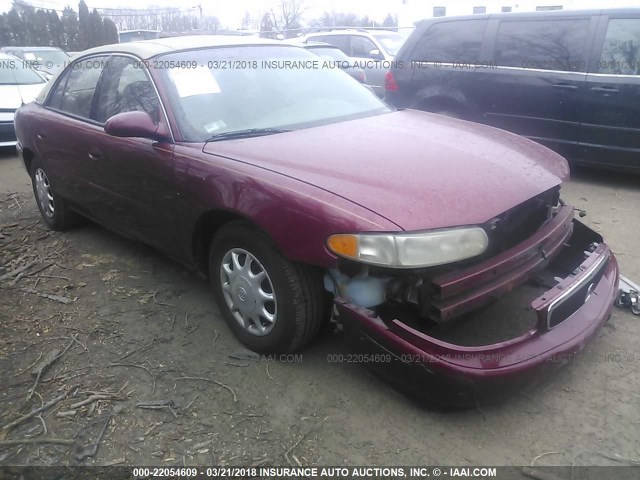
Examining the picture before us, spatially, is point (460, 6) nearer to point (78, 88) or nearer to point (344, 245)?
point (78, 88)

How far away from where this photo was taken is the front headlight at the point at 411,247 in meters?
2.09

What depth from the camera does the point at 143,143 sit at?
3.11m

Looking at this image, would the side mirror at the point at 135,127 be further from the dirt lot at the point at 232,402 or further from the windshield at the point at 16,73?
the windshield at the point at 16,73

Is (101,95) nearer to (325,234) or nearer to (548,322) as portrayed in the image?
(325,234)

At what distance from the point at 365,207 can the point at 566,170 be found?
4.51 feet

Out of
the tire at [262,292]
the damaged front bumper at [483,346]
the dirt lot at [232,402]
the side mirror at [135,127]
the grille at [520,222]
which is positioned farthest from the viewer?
the side mirror at [135,127]

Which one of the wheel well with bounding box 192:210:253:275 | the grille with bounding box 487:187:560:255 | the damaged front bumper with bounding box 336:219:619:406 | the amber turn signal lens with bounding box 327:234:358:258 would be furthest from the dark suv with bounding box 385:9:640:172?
the amber turn signal lens with bounding box 327:234:358:258

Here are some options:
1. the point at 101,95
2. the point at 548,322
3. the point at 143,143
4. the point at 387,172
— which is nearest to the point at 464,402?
the point at 548,322

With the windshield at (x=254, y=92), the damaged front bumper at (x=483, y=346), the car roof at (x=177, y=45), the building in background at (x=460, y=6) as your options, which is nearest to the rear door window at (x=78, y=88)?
the car roof at (x=177, y=45)

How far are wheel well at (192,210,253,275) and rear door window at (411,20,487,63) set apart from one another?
4.15 meters

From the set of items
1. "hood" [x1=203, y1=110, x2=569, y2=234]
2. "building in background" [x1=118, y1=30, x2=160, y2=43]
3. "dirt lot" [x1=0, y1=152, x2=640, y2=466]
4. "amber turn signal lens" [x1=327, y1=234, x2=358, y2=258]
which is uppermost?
"building in background" [x1=118, y1=30, x2=160, y2=43]

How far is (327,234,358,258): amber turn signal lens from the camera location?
2146mm

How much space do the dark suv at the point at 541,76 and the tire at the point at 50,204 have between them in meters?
3.84

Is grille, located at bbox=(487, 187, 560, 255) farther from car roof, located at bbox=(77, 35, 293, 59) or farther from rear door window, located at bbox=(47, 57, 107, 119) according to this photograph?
rear door window, located at bbox=(47, 57, 107, 119)
